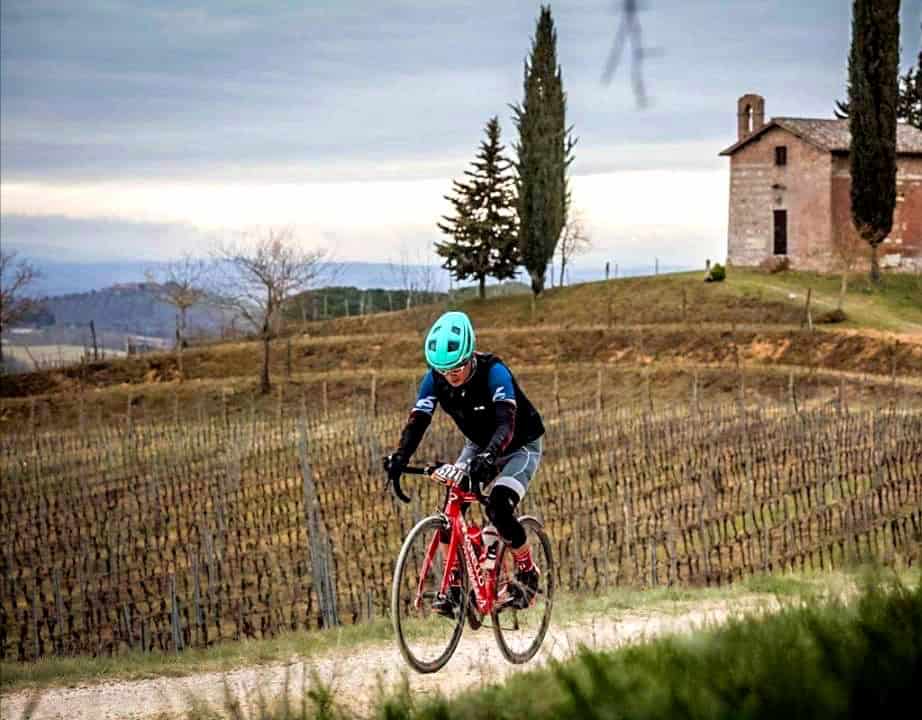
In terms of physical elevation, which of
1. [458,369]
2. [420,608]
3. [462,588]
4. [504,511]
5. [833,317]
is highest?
[458,369]

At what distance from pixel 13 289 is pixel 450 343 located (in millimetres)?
49019

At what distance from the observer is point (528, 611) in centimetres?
757

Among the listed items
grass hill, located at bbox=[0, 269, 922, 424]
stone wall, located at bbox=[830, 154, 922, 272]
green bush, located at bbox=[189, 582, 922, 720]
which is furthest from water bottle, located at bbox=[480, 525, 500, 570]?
stone wall, located at bbox=[830, 154, 922, 272]

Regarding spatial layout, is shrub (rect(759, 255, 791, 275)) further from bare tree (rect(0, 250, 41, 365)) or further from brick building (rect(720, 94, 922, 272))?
bare tree (rect(0, 250, 41, 365))

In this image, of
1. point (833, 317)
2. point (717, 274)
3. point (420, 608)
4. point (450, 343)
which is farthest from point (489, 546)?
point (717, 274)

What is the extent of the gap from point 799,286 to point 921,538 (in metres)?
25.4

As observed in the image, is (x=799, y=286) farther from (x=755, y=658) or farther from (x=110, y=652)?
(x=755, y=658)

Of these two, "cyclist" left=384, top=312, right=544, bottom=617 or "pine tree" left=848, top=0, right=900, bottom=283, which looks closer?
"cyclist" left=384, top=312, right=544, bottom=617

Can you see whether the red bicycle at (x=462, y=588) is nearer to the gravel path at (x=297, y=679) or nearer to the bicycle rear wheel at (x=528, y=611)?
the bicycle rear wheel at (x=528, y=611)

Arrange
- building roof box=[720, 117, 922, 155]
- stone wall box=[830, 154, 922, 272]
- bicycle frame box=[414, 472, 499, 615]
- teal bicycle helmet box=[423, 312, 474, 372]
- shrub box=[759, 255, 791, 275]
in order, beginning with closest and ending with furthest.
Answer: teal bicycle helmet box=[423, 312, 474, 372] < bicycle frame box=[414, 472, 499, 615] < stone wall box=[830, 154, 922, 272] < building roof box=[720, 117, 922, 155] < shrub box=[759, 255, 791, 275]

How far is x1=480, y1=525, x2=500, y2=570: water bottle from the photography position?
6883 millimetres

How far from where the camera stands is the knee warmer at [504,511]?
670 centimetres

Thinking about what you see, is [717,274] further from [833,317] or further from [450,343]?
[450,343]

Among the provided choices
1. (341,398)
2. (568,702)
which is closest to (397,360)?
(341,398)
